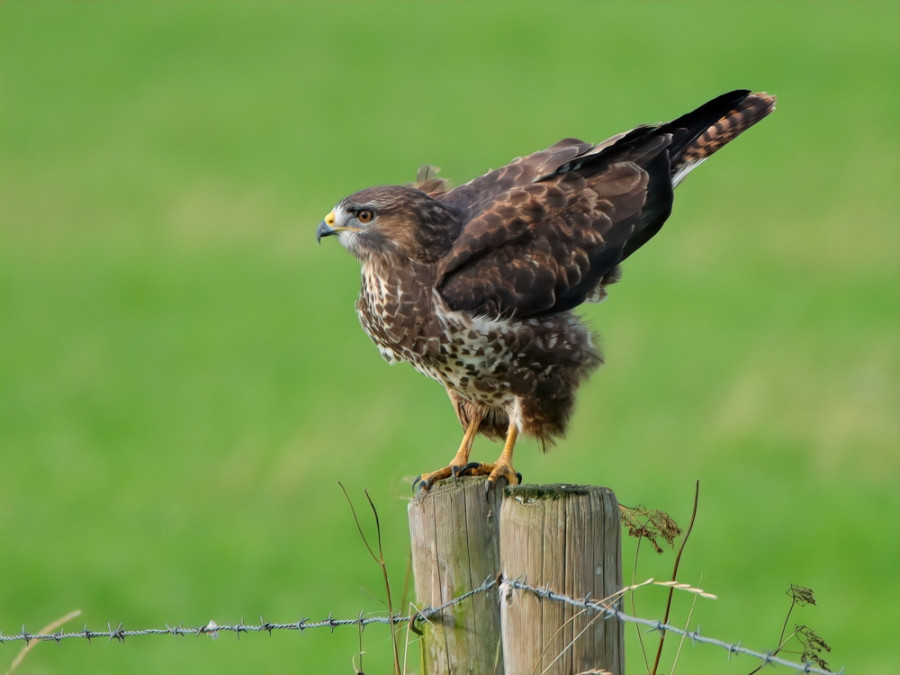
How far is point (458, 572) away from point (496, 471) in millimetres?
1016

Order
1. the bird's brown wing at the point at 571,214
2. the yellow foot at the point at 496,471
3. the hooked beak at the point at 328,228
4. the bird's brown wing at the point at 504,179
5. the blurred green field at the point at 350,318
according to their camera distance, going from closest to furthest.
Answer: the yellow foot at the point at 496,471 → the bird's brown wing at the point at 571,214 → the hooked beak at the point at 328,228 → the bird's brown wing at the point at 504,179 → the blurred green field at the point at 350,318

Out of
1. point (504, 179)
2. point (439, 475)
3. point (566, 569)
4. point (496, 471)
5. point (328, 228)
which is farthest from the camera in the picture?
point (504, 179)

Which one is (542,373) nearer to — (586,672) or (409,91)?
(586,672)

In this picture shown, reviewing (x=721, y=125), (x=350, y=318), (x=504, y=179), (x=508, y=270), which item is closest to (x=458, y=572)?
(x=508, y=270)

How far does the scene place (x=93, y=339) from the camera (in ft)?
64.8

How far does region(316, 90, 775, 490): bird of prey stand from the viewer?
16.8 ft

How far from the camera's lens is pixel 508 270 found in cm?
518

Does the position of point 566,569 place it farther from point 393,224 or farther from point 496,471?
point 393,224

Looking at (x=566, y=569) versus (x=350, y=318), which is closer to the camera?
(x=566, y=569)

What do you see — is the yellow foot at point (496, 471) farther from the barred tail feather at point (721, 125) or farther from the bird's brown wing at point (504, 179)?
the barred tail feather at point (721, 125)

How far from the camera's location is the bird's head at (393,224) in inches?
206

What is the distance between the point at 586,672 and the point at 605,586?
0.73ft

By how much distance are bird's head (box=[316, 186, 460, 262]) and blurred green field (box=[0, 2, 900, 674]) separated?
1018mm

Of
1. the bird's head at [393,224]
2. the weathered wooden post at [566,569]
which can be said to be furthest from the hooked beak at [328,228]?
the weathered wooden post at [566,569]
